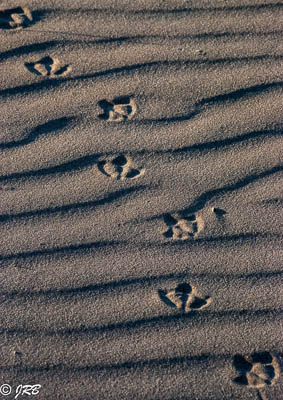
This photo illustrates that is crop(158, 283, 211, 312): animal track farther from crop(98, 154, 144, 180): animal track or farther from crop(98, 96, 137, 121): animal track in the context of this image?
crop(98, 96, 137, 121): animal track

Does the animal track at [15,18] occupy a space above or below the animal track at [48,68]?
above

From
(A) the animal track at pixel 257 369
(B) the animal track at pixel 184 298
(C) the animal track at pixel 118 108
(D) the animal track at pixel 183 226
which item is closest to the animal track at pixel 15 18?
(C) the animal track at pixel 118 108

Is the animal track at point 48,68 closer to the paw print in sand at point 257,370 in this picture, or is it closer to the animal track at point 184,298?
the animal track at point 184,298

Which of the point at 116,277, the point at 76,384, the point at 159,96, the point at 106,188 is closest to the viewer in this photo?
the point at 76,384

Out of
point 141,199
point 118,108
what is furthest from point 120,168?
point 118,108

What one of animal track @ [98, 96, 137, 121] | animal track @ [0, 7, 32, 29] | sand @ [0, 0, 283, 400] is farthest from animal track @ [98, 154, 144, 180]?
animal track @ [0, 7, 32, 29]

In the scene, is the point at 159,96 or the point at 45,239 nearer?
the point at 45,239

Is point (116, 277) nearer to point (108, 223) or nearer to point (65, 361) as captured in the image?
point (108, 223)

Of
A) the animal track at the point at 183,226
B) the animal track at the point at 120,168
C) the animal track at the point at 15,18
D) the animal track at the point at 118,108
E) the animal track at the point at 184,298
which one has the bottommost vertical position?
the animal track at the point at 184,298

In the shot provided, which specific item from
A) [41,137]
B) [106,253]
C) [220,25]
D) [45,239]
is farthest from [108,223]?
[220,25]
